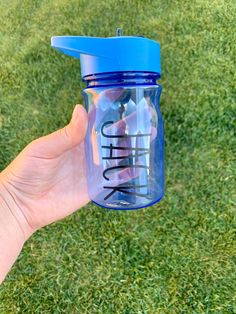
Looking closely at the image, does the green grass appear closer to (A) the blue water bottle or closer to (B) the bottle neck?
(A) the blue water bottle

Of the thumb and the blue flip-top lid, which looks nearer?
the blue flip-top lid

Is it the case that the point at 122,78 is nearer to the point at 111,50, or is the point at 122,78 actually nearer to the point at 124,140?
the point at 111,50

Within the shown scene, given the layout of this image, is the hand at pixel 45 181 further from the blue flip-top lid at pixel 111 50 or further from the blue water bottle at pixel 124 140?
the blue flip-top lid at pixel 111 50

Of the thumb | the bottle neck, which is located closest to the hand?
the thumb

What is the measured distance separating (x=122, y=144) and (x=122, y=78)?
0.79 feet

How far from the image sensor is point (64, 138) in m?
1.15

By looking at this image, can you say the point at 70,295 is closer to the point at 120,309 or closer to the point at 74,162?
the point at 120,309

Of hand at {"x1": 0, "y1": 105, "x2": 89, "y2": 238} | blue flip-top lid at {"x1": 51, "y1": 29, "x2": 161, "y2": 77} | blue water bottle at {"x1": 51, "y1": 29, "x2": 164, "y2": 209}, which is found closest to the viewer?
A: blue flip-top lid at {"x1": 51, "y1": 29, "x2": 161, "y2": 77}

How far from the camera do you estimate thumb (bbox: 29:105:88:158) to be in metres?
1.08

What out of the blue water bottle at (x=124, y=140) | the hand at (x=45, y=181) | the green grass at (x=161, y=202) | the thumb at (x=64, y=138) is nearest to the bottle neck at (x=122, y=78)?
the blue water bottle at (x=124, y=140)

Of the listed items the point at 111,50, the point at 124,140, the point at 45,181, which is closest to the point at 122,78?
the point at 111,50

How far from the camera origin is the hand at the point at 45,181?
120 centimetres

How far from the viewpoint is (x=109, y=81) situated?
1.01 meters

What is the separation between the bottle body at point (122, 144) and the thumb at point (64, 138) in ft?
0.25
